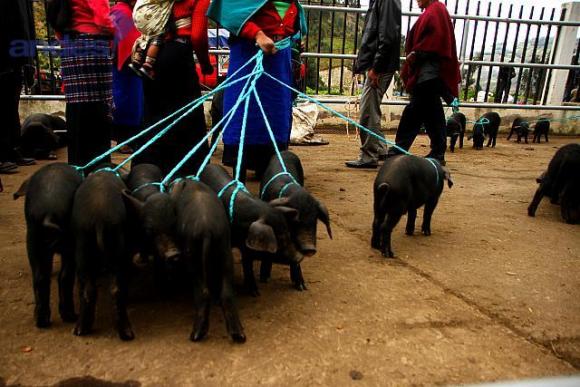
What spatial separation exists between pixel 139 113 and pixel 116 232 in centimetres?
413

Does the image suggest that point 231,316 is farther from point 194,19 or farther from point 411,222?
point 194,19

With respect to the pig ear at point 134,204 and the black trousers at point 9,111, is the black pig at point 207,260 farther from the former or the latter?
the black trousers at point 9,111

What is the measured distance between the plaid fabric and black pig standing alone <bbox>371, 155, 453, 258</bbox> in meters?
2.45

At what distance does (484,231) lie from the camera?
4.01 m

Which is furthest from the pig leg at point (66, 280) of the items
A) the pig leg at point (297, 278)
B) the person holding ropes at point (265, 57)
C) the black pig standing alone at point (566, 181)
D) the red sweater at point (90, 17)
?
the black pig standing alone at point (566, 181)

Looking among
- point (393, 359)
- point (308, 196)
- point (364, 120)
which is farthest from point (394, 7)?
point (393, 359)

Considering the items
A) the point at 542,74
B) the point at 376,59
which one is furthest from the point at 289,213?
the point at 542,74

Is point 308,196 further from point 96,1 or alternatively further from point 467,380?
point 96,1

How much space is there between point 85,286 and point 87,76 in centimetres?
235

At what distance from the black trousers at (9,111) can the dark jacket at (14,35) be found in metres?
0.14

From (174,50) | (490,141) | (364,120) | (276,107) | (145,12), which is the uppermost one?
(145,12)

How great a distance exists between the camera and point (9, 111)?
5.40 meters

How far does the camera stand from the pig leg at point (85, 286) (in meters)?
2.18

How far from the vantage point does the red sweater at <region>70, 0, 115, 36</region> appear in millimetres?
3883
